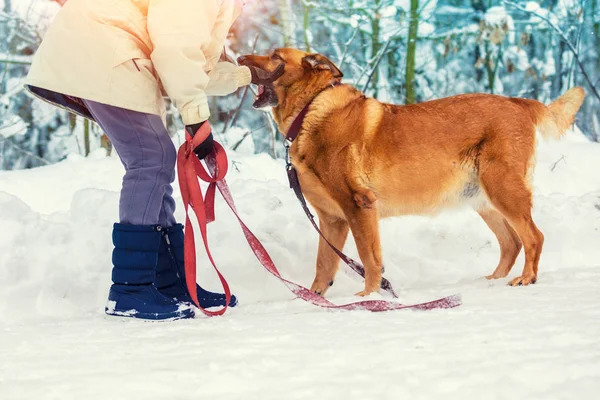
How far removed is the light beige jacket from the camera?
8.71 ft

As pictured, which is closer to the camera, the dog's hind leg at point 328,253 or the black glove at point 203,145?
the black glove at point 203,145

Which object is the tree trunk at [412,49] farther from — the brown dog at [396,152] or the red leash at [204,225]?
the red leash at [204,225]

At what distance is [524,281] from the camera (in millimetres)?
3627

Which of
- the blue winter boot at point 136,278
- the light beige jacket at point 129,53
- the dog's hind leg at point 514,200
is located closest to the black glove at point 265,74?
the light beige jacket at point 129,53

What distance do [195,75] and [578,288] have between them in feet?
7.19

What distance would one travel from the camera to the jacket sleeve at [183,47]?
264 centimetres

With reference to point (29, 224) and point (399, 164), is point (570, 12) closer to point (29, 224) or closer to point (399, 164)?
point (399, 164)

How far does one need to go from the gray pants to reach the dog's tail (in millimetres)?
2362

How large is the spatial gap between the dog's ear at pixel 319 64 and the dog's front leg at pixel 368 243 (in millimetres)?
823

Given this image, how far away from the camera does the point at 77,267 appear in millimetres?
3562

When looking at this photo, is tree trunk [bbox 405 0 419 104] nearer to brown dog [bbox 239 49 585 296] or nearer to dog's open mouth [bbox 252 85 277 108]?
brown dog [bbox 239 49 585 296]

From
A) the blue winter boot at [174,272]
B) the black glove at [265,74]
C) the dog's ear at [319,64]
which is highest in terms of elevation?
the dog's ear at [319,64]

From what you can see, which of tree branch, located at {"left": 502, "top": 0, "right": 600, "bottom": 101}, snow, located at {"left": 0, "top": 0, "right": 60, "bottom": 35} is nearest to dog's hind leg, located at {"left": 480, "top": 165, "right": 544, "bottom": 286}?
tree branch, located at {"left": 502, "top": 0, "right": 600, "bottom": 101}

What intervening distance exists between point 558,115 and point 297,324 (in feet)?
7.90
